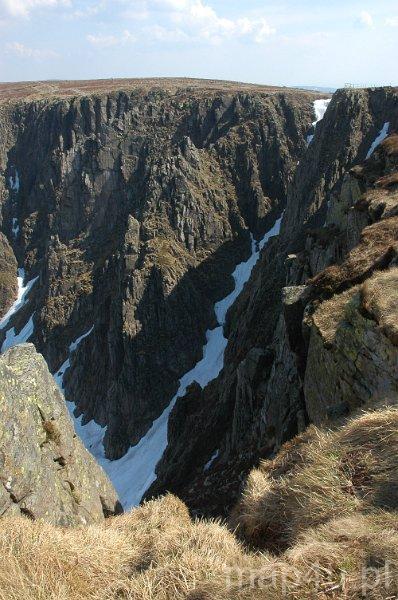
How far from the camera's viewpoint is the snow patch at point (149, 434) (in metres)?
57.8

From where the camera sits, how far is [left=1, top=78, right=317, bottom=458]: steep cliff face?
85125mm

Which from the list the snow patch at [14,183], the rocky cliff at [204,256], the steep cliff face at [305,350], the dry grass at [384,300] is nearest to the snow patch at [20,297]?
the rocky cliff at [204,256]

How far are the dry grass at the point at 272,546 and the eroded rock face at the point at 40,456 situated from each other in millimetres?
3370

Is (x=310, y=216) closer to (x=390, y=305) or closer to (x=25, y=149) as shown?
(x=390, y=305)

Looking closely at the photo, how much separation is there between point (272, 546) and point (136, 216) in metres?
102

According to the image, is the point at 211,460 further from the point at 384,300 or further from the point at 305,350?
the point at 384,300

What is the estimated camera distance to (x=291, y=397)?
74.5 feet

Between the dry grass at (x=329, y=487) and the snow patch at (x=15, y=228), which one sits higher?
the dry grass at (x=329, y=487)

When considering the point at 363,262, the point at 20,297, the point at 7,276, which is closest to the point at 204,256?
the point at 20,297

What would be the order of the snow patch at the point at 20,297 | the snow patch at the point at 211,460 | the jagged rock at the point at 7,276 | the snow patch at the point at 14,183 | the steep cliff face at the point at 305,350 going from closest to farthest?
1. the steep cliff face at the point at 305,350
2. the snow patch at the point at 211,460
3. the snow patch at the point at 20,297
4. the jagged rock at the point at 7,276
5. the snow patch at the point at 14,183

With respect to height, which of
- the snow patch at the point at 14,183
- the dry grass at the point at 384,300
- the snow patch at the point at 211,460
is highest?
the snow patch at the point at 14,183

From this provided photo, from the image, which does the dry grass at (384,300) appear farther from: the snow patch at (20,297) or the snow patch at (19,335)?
the snow patch at (20,297)

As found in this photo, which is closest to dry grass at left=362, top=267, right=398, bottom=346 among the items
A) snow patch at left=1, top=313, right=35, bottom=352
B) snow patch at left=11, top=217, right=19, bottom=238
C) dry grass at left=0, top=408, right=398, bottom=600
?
dry grass at left=0, top=408, right=398, bottom=600

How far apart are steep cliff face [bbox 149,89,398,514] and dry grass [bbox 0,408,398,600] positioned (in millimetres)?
3161
